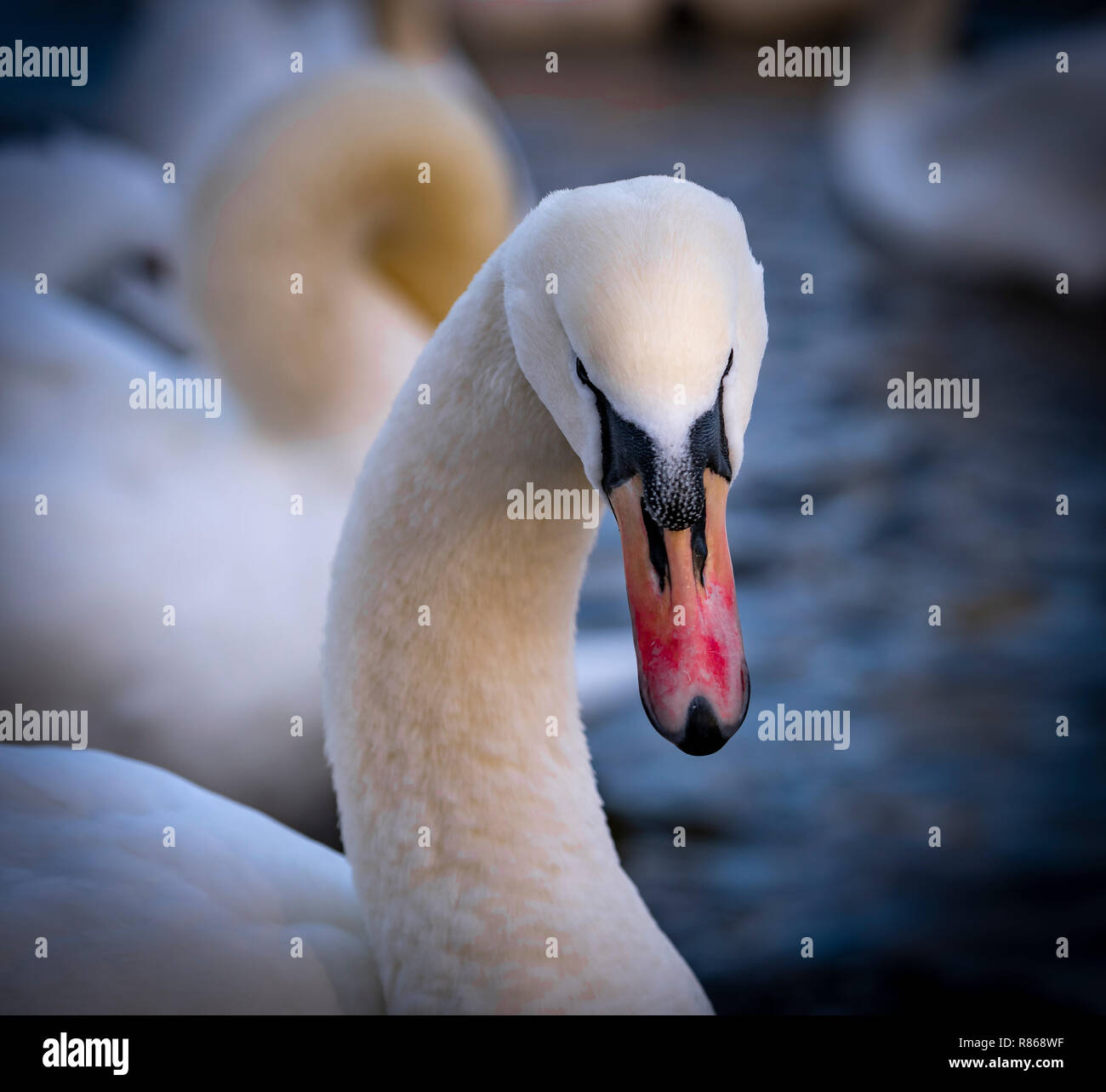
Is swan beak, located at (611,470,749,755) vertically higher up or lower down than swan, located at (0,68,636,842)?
lower down

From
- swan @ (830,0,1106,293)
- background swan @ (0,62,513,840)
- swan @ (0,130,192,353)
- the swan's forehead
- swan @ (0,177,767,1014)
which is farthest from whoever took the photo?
swan @ (830,0,1106,293)

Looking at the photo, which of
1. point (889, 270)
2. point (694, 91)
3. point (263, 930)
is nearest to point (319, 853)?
point (263, 930)

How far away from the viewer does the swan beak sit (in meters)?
0.64

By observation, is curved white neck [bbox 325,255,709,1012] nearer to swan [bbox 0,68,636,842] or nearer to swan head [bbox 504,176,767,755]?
swan head [bbox 504,176,767,755]

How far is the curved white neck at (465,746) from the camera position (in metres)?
0.82

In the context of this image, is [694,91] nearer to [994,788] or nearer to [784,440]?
[784,440]

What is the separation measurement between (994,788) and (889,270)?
189 centimetres

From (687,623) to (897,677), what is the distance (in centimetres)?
133

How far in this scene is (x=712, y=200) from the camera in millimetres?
684

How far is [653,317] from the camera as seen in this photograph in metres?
0.62

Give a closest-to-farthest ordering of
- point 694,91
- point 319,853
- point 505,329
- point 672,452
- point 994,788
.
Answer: point 672,452 → point 505,329 → point 319,853 → point 994,788 → point 694,91

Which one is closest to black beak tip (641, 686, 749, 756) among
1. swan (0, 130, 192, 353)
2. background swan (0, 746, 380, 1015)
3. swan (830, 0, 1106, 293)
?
background swan (0, 746, 380, 1015)

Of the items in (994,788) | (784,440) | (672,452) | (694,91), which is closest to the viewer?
(672,452)
